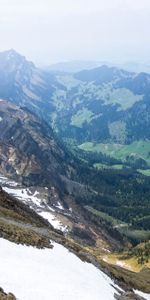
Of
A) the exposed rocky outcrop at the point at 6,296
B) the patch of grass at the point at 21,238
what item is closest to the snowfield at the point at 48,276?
the patch of grass at the point at 21,238

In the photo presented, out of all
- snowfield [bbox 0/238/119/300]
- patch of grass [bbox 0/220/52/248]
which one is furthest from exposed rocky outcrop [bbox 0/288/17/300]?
patch of grass [bbox 0/220/52/248]

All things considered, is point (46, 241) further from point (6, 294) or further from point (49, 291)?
point (6, 294)

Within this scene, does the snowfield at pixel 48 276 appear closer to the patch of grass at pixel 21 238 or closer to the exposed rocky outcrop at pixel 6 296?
the patch of grass at pixel 21 238

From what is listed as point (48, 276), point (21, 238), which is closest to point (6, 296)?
point (48, 276)

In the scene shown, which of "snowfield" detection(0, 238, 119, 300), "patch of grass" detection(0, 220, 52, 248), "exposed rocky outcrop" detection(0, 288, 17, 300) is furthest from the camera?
"patch of grass" detection(0, 220, 52, 248)

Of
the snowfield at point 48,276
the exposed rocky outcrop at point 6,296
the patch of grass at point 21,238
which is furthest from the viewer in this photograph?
the patch of grass at point 21,238

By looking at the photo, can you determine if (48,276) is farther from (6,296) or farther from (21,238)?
(6,296)

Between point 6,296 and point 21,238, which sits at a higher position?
point 6,296

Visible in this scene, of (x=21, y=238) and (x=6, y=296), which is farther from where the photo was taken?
(x=21, y=238)

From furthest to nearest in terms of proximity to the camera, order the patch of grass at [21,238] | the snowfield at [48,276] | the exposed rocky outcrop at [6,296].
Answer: the patch of grass at [21,238] < the snowfield at [48,276] < the exposed rocky outcrop at [6,296]

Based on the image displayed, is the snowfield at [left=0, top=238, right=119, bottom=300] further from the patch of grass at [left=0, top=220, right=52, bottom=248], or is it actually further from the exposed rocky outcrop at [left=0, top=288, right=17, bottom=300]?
the exposed rocky outcrop at [left=0, top=288, right=17, bottom=300]
